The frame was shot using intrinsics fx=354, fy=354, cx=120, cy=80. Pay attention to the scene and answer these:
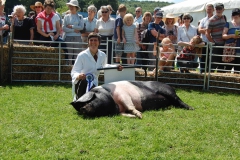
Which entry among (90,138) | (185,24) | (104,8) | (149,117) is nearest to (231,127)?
(149,117)

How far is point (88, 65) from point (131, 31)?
10.6 ft

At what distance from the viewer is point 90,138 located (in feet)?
15.4

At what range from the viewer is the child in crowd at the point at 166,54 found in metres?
8.79

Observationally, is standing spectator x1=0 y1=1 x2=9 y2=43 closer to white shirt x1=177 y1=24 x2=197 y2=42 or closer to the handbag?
white shirt x1=177 y1=24 x2=197 y2=42

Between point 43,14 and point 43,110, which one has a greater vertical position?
point 43,14

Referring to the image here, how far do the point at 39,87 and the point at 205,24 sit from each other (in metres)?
4.62

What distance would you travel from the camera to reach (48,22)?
9.31 metres

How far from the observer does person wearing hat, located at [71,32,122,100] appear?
6.26m

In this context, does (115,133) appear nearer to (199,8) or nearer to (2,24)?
(2,24)

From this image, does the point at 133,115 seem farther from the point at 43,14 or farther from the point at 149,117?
the point at 43,14

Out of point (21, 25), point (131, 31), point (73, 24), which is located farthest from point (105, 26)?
point (21, 25)

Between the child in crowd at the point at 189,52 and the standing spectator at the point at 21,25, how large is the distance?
13.3ft

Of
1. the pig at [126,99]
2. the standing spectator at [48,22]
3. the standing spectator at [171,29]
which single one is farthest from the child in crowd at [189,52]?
the standing spectator at [48,22]

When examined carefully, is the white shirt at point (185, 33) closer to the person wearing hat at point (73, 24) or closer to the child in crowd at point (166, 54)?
the child in crowd at point (166, 54)
